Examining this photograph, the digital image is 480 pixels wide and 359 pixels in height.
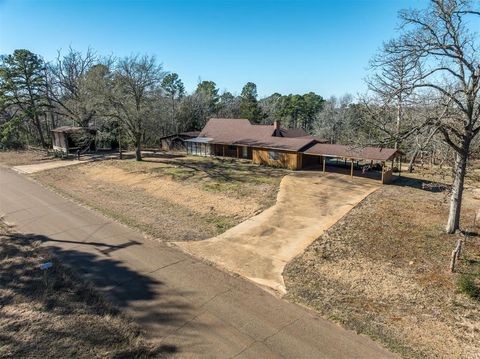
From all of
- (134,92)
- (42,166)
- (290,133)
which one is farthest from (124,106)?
(290,133)

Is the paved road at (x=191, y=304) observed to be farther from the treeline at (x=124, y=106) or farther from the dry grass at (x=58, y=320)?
the treeline at (x=124, y=106)

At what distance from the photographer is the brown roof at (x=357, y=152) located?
2446cm

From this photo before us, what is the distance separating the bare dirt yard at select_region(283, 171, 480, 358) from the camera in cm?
789

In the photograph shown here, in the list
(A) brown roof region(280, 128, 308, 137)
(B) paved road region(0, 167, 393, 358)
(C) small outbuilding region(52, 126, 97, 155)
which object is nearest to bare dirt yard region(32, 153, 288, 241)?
(B) paved road region(0, 167, 393, 358)

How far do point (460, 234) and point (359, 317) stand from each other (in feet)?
29.2

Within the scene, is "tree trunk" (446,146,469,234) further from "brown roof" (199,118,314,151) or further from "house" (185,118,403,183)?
"brown roof" (199,118,314,151)

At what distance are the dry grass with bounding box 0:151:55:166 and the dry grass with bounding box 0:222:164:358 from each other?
28765 millimetres

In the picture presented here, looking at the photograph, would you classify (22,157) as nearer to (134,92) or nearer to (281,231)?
(134,92)

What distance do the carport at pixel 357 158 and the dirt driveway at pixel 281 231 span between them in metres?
2.03

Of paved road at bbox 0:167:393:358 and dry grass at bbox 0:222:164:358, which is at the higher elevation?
dry grass at bbox 0:222:164:358

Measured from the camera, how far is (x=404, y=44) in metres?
12.6

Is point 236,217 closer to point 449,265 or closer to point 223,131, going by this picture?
point 449,265

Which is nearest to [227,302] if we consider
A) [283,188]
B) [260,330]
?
[260,330]

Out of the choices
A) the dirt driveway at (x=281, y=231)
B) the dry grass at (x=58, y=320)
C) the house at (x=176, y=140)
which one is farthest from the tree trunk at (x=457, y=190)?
the house at (x=176, y=140)
